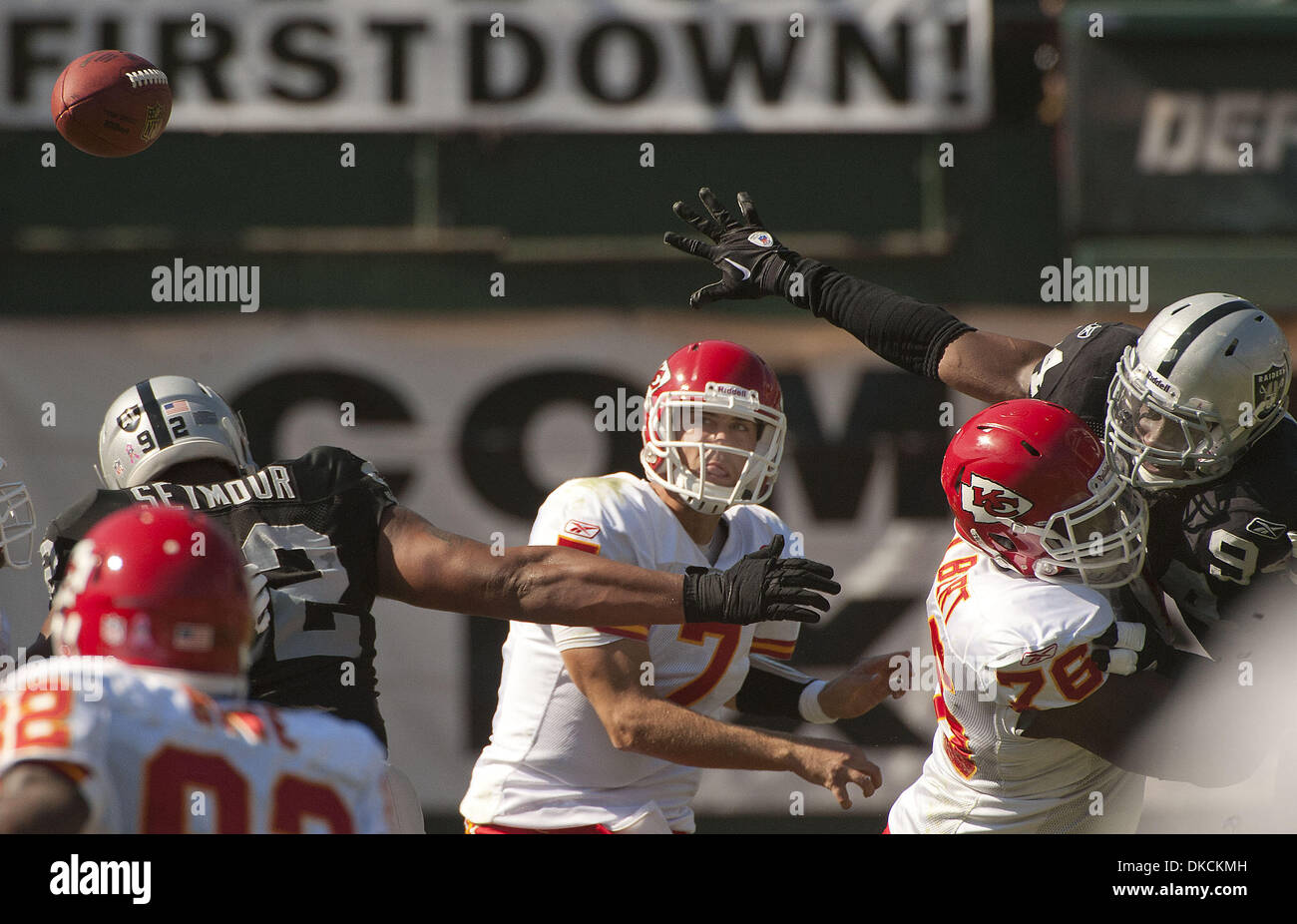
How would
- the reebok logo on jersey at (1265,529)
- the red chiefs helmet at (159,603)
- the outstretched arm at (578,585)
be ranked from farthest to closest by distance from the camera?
the reebok logo on jersey at (1265,529)
the outstretched arm at (578,585)
the red chiefs helmet at (159,603)

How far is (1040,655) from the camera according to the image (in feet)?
10.9

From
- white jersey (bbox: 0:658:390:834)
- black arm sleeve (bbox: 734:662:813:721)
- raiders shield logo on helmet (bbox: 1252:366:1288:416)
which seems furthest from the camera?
black arm sleeve (bbox: 734:662:813:721)

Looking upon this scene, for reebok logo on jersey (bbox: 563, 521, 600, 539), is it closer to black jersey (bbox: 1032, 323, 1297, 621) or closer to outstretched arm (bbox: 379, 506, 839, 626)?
outstretched arm (bbox: 379, 506, 839, 626)

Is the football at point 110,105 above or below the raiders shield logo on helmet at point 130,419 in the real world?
above

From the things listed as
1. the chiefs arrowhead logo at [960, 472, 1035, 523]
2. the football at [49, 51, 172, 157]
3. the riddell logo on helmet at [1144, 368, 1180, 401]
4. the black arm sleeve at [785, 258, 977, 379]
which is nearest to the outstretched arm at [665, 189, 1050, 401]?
the black arm sleeve at [785, 258, 977, 379]

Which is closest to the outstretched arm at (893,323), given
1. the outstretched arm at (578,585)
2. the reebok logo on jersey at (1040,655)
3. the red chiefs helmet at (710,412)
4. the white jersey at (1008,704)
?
the red chiefs helmet at (710,412)

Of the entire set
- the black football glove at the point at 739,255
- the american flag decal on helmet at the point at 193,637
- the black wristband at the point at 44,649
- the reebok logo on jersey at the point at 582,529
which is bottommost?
the black wristband at the point at 44,649

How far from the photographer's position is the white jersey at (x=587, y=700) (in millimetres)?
4090

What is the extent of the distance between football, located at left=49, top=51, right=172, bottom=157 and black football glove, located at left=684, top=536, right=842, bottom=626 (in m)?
2.85

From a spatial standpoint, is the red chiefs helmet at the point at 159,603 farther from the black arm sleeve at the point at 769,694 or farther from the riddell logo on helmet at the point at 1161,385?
the riddell logo on helmet at the point at 1161,385

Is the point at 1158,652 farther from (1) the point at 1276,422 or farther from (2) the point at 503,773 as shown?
(2) the point at 503,773

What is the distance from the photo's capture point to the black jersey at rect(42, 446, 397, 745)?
371 cm
